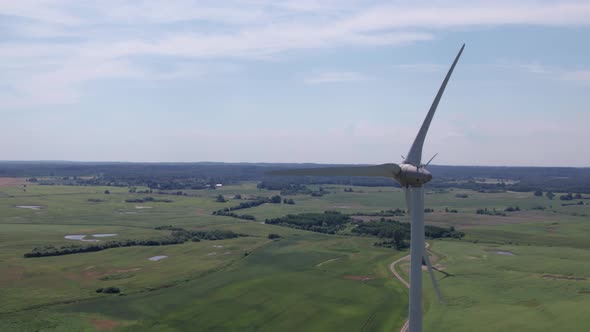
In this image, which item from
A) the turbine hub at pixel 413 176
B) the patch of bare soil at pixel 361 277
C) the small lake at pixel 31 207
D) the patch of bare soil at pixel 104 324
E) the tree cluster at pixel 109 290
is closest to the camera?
the turbine hub at pixel 413 176

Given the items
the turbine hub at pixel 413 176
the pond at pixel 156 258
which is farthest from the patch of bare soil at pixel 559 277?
the pond at pixel 156 258

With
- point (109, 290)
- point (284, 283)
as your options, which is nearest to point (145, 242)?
point (109, 290)

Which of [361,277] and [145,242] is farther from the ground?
[145,242]

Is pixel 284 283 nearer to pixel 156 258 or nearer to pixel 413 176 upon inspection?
pixel 156 258

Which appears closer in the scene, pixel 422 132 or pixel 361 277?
pixel 422 132

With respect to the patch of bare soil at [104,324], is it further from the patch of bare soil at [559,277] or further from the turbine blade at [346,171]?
the patch of bare soil at [559,277]

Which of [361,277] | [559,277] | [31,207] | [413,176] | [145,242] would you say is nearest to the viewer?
[413,176]
